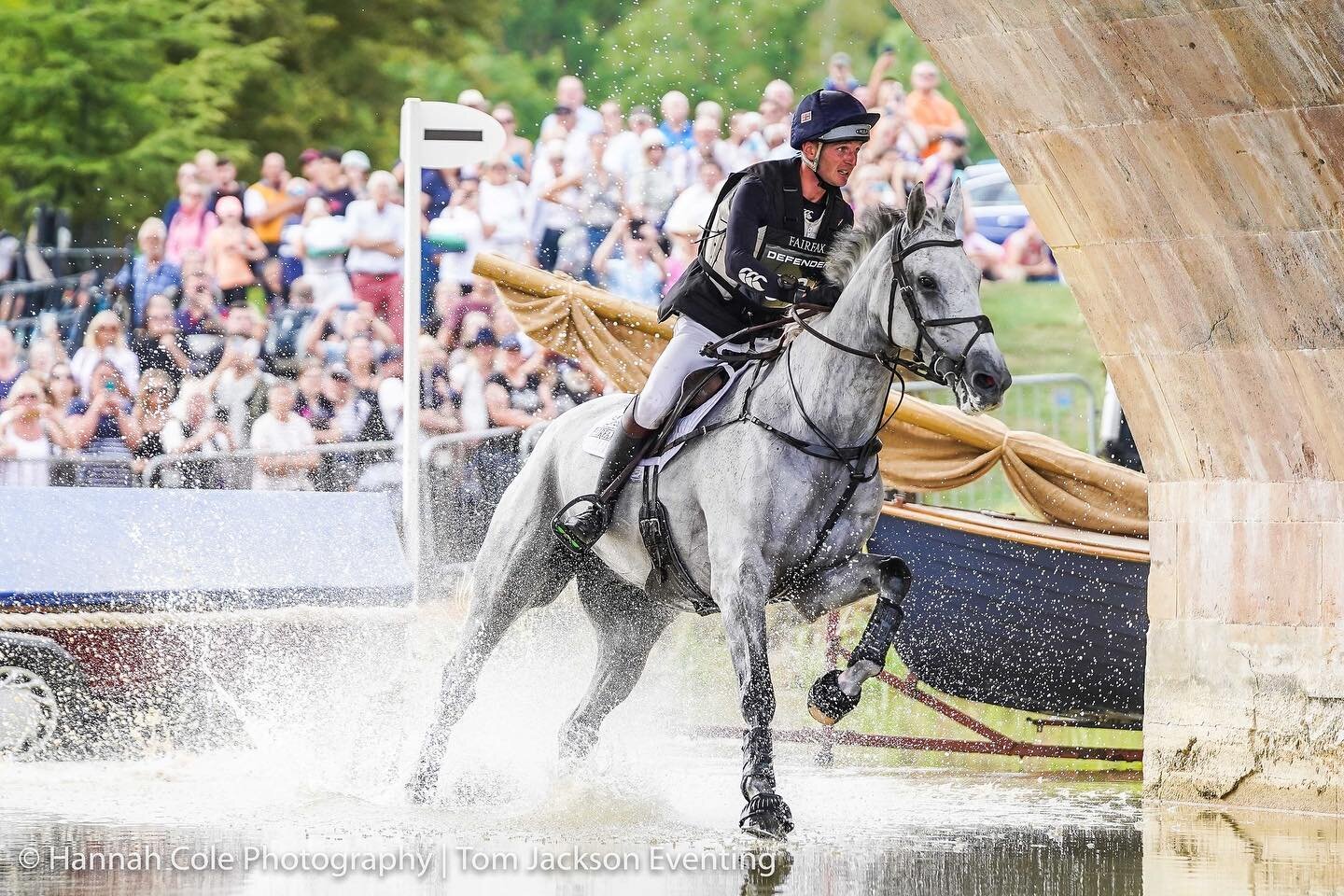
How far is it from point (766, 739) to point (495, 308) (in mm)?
8766

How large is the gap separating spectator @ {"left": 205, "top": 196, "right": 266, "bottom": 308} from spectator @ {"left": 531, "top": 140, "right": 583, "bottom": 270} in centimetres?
273

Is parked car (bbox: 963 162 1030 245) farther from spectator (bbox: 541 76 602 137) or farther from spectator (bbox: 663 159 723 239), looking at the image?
spectator (bbox: 663 159 723 239)

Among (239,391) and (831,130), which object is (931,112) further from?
(831,130)

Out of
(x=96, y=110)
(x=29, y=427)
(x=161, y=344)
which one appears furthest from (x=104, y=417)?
(x=96, y=110)

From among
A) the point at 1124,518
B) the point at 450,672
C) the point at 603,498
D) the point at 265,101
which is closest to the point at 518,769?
the point at 450,672

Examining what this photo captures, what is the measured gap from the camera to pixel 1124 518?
12.6 meters

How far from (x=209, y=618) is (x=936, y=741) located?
4297 millimetres

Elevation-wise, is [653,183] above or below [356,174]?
below

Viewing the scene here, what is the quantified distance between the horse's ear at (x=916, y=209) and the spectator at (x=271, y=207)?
38.7 ft

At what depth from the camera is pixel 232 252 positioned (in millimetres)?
19562

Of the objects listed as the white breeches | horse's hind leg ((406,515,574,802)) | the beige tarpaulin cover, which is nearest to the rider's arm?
the white breeches

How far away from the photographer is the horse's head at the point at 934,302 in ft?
28.3

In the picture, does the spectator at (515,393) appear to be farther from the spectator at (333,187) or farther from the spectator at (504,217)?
the spectator at (333,187)

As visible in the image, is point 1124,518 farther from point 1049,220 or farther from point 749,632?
point 749,632
